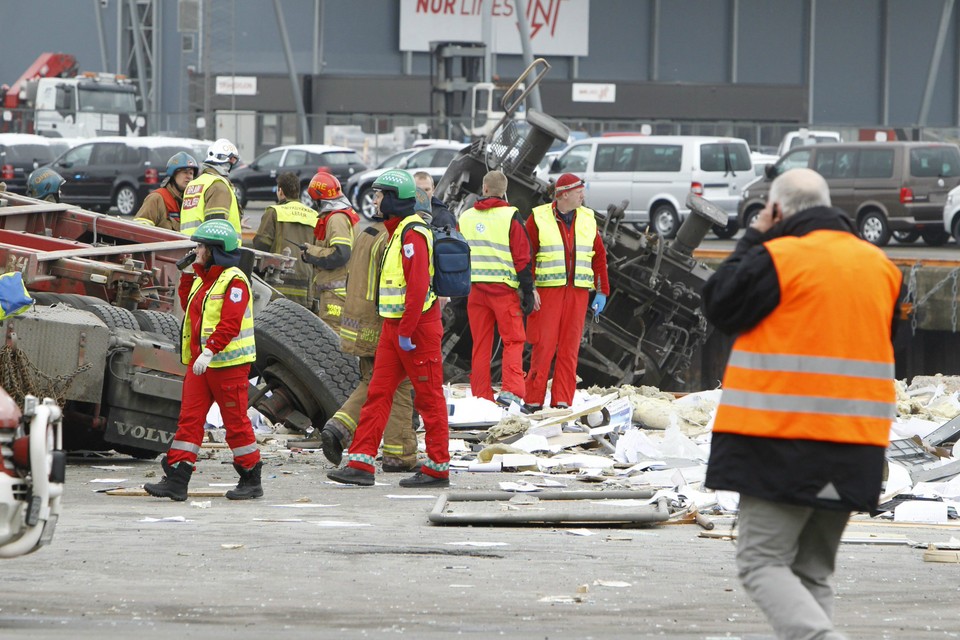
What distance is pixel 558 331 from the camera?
1257 cm

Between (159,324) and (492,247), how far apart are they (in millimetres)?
3195

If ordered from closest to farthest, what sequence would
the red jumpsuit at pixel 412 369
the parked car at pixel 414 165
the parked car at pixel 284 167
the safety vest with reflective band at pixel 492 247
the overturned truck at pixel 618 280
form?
1. the red jumpsuit at pixel 412 369
2. the safety vest with reflective band at pixel 492 247
3. the overturned truck at pixel 618 280
4. the parked car at pixel 414 165
5. the parked car at pixel 284 167

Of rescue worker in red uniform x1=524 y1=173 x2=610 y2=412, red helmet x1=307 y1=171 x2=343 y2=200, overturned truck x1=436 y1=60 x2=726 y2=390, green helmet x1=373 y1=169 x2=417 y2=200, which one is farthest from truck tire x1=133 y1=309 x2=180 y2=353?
overturned truck x1=436 y1=60 x2=726 y2=390

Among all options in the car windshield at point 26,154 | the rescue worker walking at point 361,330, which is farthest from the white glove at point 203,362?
the car windshield at point 26,154

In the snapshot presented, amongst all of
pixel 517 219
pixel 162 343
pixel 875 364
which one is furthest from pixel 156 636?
pixel 517 219

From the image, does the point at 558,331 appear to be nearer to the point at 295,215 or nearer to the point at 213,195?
the point at 295,215

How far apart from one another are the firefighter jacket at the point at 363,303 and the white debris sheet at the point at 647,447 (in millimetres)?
1133

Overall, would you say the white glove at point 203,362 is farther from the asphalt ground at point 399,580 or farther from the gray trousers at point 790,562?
the gray trousers at point 790,562

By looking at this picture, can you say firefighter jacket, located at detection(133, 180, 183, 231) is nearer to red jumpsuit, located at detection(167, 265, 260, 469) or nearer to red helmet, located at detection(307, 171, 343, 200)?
red helmet, located at detection(307, 171, 343, 200)

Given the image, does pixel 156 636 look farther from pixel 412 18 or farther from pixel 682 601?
pixel 412 18

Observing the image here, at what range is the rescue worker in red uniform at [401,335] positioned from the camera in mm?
8805

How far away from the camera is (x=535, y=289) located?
40.8ft

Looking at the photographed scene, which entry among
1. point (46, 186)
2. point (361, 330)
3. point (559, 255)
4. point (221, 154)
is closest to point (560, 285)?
point (559, 255)

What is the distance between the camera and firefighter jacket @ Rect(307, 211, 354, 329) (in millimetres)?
11945
